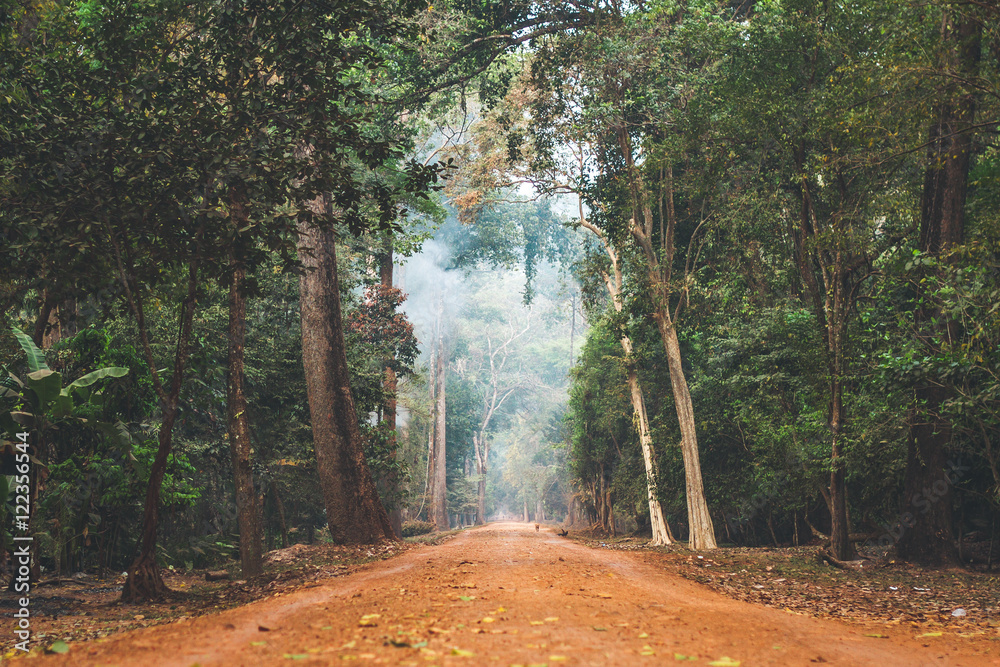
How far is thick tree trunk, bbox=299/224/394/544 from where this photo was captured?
A: 11.4 metres

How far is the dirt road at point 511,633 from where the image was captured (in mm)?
3514

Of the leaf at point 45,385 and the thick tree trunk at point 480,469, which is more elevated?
the leaf at point 45,385

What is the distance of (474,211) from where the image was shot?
74.2 ft

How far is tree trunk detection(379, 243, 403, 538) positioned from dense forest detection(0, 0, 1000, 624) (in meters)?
0.32

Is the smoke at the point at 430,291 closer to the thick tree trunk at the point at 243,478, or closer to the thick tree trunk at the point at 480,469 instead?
the thick tree trunk at the point at 480,469

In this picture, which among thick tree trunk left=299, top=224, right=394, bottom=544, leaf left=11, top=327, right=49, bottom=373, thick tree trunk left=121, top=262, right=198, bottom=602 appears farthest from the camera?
thick tree trunk left=299, top=224, right=394, bottom=544

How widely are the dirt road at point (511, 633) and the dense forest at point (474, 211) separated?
277 centimetres

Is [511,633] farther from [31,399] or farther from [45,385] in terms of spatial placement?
[31,399]

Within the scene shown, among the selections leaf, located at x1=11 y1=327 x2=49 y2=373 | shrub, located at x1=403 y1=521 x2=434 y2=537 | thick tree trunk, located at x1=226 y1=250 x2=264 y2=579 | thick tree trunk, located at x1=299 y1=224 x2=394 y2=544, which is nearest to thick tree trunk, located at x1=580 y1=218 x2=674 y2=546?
thick tree trunk, located at x1=299 y1=224 x2=394 y2=544

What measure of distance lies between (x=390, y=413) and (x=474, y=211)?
Result: 8278 millimetres

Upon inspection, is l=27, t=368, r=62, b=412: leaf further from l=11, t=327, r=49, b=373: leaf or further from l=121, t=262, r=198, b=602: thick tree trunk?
l=121, t=262, r=198, b=602: thick tree trunk

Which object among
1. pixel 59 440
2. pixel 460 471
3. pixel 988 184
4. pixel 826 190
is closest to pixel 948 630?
pixel 988 184

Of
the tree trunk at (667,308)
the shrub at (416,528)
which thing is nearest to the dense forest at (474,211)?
the tree trunk at (667,308)

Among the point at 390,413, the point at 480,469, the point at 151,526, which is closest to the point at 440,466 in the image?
the point at 480,469
